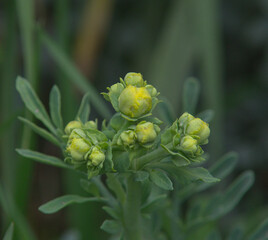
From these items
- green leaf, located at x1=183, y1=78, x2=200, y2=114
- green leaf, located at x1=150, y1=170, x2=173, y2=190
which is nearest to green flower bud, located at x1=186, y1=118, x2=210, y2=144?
green leaf, located at x1=150, y1=170, x2=173, y2=190

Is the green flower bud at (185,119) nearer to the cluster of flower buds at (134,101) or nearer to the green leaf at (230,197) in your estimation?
the cluster of flower buds at (134,101)

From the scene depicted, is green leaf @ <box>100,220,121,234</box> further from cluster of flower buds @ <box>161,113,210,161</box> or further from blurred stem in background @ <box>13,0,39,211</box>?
blurred stem in background @ <box>13,0,39,211</box>

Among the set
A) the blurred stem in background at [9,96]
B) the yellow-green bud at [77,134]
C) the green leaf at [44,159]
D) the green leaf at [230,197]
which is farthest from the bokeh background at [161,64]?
the yellow-green bud at [77,134]

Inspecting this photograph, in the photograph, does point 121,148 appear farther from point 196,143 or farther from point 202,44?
point 202,44

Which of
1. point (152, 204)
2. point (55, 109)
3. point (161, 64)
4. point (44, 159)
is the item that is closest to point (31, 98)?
point (55, 109)

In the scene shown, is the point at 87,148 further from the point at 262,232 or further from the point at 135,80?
the point at 262,232

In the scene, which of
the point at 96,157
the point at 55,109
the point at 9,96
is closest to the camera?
the point at 96,157
